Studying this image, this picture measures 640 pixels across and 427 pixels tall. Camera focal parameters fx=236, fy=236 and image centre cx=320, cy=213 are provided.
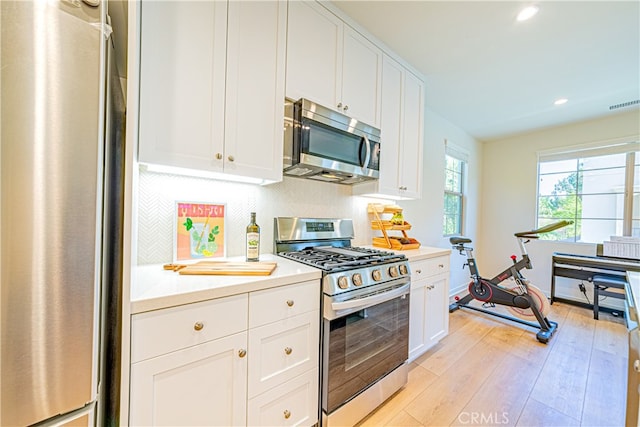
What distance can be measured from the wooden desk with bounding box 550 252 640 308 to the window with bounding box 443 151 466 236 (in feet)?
4.37

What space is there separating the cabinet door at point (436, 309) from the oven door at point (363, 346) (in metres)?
0.46

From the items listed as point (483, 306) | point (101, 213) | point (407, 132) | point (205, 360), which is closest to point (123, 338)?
point (205, 360)

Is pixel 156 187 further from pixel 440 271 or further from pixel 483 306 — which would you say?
pixel 483 306

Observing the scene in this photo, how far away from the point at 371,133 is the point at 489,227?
3858 mm

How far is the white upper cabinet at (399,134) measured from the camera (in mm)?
2082

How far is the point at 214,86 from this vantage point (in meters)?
1.21

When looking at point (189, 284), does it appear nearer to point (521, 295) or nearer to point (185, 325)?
point (185, 325)

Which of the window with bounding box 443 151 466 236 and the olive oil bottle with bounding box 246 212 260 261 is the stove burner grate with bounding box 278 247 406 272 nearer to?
the olive oil bottle with bounding box 246 212 260 261

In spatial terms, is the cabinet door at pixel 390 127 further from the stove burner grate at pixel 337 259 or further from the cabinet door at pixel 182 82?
the cabinet door at pixel 182 82

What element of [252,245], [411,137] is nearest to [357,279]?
[252,245]

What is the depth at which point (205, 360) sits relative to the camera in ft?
3.10

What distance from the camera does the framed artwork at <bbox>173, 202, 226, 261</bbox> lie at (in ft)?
4.52

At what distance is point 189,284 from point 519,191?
514cm

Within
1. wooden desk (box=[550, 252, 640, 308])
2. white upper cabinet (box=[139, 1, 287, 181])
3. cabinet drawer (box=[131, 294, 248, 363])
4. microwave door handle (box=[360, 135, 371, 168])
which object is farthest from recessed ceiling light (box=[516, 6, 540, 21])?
wooden desk (box=[550, 252, 640, 308])
